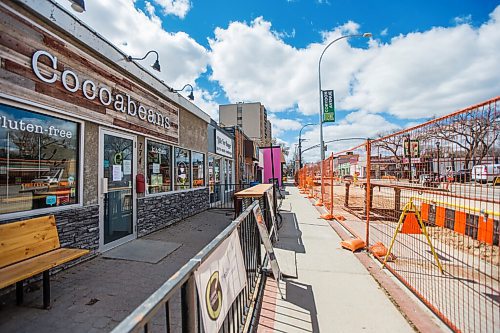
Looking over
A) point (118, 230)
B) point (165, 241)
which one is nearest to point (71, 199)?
point (118, 230)

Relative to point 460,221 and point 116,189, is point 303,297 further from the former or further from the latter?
point 116,189

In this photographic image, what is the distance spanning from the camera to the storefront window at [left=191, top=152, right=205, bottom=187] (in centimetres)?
895

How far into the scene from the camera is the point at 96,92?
4551 millimetres

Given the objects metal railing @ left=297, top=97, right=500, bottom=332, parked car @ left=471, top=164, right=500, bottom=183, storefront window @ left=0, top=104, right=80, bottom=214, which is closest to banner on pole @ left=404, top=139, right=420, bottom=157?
metal railing @ left=297, top=97, right=500, bottom=332

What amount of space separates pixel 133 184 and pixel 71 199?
155cm

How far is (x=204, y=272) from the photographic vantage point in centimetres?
153

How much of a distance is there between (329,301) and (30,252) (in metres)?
3.71

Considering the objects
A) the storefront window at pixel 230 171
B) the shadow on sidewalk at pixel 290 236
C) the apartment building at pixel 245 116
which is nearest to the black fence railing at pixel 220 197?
the storefront window at pixel 230 171

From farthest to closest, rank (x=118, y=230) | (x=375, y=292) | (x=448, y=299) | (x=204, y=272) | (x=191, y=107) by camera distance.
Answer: (x=191, y=107)
(x=118, y=230)
(x=375, y=292)
(x=448, y=299)
(x=204, y=272)

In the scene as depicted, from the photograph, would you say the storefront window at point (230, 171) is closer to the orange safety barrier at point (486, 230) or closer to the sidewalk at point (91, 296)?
the sidewalk at point (91, 296)

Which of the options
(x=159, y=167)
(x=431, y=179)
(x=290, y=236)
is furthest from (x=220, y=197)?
(x=431, y=179)

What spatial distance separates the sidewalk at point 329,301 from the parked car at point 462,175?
5.36ft

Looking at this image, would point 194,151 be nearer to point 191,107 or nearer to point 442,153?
point 191,107

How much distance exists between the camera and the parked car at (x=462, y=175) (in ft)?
8.38
